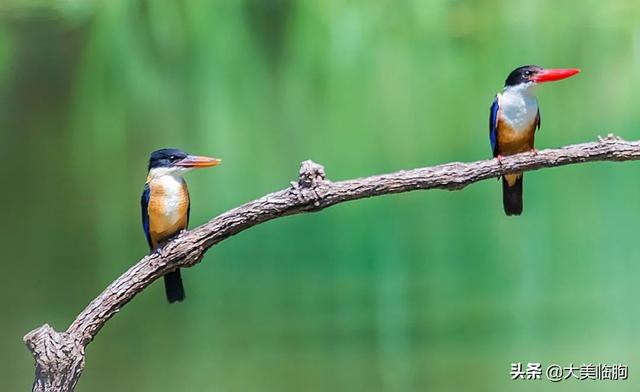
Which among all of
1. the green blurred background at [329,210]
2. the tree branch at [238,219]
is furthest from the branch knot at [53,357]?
the green blurred background at [329,210]

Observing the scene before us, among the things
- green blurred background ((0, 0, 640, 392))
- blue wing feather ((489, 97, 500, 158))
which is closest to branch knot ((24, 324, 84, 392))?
green blurred background ((0, 0, 640, 392))

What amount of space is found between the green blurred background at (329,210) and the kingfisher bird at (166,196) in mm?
483

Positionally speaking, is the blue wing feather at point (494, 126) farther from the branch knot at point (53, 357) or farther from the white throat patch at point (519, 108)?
the branch knot at point (53, 357)

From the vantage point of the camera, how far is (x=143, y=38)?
8.79ft

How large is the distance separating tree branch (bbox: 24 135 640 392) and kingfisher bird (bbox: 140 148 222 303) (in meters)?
0.17

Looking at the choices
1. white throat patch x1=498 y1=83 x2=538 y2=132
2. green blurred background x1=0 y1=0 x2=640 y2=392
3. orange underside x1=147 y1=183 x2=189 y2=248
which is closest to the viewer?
orange underside x1=147 y1=183 x2=189 y2=248

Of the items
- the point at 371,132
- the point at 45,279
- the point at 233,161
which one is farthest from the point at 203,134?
the point at 45,279

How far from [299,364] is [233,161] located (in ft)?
2.69

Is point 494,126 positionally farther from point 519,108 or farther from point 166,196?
point 166,196

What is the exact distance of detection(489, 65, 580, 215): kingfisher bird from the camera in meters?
2.27

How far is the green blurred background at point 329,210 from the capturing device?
2572mm

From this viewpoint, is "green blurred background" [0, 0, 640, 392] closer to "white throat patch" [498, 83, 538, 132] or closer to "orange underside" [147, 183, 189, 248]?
"white throat patch" [498, 83, 538, 132]

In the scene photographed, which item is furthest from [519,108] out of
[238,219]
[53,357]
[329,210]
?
[53,357]

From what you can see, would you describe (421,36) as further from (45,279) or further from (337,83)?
(45,279)
